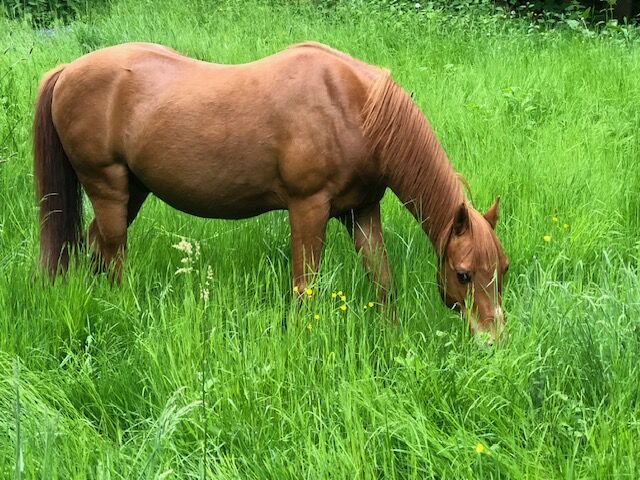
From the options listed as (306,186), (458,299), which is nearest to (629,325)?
(458,299)

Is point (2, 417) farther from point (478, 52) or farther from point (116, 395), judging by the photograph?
point (478, 52)

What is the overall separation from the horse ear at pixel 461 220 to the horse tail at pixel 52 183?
192 centimetres

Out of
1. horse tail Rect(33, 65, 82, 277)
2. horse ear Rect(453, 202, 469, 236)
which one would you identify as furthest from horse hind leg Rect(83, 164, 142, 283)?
horse ear Rect(453, 202, 469, 236)

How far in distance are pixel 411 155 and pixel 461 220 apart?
41cm

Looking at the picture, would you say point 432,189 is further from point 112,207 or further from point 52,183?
point 52,183

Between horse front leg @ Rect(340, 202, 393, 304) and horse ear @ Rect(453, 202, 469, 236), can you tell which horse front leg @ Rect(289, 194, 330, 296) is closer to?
horse front leg @ Rect(340, 202, 393, 304)

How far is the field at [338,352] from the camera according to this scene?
6.71ft

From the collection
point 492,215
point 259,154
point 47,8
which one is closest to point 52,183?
point 259,154

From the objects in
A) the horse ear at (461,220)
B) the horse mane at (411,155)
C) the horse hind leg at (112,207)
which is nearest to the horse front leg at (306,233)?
the horse mane at (411,155)

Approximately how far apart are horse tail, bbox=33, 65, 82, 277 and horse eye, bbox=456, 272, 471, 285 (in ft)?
6.34

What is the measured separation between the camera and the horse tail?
Result: 348 centimetres

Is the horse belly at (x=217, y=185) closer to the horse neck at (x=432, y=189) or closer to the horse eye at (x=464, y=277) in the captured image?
the horse neck at (x=432, y=189)

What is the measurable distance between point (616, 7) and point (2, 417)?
36.4ft

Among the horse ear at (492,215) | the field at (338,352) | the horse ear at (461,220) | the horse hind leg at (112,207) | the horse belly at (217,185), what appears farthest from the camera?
the horse hind leg at (112,207)
